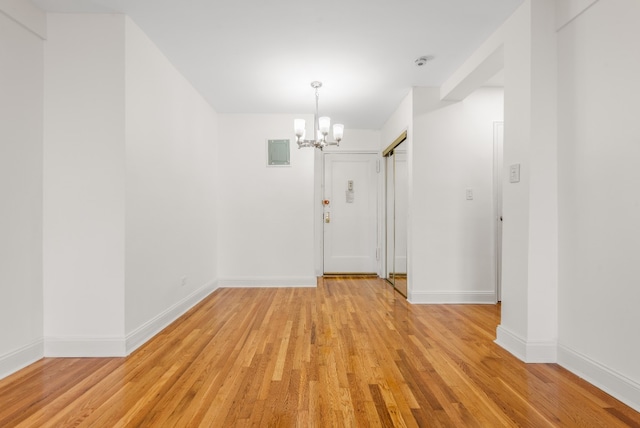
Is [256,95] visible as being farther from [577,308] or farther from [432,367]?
[577,308]

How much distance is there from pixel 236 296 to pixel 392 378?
2.74m

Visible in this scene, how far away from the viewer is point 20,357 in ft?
7.14

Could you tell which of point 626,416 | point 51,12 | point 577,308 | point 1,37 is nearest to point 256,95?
point 51,12

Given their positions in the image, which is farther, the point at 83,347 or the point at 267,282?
the point at 267,282

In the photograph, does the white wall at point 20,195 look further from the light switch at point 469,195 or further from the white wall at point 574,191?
the light switch at point 469,195

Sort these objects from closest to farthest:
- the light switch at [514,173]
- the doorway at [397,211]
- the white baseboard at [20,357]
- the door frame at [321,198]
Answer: the white baseboard at [20,357] < the light switch at [514,173] < the doorway at [397,211] < the door frame at [321,198]

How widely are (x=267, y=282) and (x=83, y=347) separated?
2.64 metres

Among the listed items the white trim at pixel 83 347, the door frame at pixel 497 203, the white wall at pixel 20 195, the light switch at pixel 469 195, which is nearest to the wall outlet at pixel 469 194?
the light switch at pixel 469 195

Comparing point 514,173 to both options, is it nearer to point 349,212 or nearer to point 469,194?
point 469,194

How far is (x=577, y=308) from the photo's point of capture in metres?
2.13

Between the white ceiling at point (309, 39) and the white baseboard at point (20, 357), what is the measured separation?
250 centimetres

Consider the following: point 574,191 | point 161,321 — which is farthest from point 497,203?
point 161,321

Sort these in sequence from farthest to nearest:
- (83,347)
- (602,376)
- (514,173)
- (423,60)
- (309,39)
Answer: (423,60), (309,39), (514,173), (83,347), (602,376)

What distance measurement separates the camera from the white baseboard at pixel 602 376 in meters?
1.74
